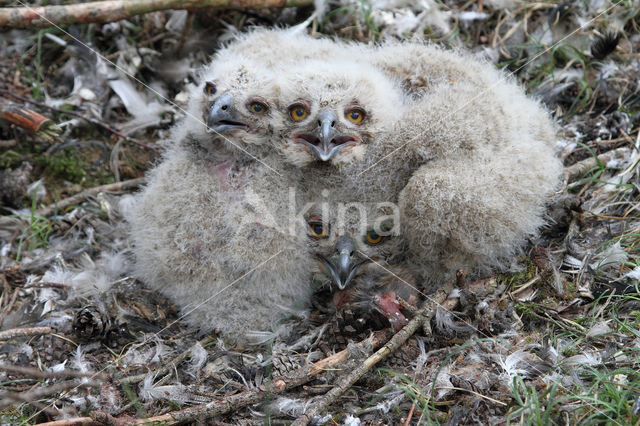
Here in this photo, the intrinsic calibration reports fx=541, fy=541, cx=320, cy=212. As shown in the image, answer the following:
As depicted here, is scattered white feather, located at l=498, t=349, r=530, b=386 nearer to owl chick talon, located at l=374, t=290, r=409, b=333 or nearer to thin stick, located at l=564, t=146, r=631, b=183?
owl chick talon, located at l=374, t=290, r=409, b=333

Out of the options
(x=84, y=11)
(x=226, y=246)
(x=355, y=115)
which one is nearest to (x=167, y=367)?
(x=226, y=246)

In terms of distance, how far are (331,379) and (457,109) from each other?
64.7 inches

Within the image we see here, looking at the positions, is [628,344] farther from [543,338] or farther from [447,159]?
[447,159]

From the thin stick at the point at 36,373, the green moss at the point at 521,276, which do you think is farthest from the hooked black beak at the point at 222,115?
the green moss at the point at 521,276

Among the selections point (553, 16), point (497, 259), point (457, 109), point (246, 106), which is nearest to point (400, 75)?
point (457, 109)

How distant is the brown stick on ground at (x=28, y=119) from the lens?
3760 mm

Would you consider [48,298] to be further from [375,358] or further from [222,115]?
[375,358]

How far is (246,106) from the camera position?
3.22 metres

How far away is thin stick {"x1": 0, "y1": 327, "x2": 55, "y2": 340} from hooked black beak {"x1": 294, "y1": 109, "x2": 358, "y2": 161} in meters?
1.83

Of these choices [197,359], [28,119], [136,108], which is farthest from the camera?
[136,108]

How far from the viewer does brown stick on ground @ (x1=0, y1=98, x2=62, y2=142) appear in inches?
148

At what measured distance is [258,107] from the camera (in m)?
3.25

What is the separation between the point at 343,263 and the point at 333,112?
866 mm

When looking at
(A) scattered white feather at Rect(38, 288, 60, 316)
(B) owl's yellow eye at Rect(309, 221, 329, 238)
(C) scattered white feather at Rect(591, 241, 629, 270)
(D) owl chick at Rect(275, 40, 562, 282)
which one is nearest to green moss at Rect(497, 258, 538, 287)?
(D) owl chick at Rect(275, 40, 562, 282)
